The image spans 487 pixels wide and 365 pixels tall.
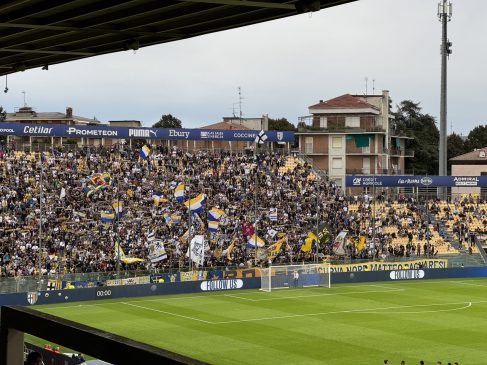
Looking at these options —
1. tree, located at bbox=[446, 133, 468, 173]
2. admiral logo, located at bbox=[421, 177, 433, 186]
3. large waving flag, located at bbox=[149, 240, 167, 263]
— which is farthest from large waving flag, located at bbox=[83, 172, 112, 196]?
tree, located at bbox=[446, 133, 468, 173]

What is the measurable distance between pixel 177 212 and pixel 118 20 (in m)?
52.1

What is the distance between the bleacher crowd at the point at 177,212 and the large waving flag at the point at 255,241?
0.88 metres

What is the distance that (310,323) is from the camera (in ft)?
144

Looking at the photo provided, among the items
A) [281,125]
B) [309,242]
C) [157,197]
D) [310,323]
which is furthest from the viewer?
[281,125]

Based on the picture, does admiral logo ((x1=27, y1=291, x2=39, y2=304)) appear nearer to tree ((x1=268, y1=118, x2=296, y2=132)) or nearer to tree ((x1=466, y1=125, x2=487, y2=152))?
tree ((x1=268, y1=118, x2=296, y2=132))

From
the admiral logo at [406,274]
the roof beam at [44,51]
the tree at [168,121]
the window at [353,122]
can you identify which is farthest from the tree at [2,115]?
the roof beam at [44,51]

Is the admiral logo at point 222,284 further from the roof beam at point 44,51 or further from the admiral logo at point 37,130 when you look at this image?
the roof beam at point 44,51

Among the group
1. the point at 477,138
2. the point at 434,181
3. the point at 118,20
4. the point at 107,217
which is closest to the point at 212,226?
the point at 107,217

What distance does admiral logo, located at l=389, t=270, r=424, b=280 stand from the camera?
6421cm

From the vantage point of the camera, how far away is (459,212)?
76000 millimetres

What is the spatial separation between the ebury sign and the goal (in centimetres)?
279

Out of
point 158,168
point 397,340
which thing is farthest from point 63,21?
point 158,168

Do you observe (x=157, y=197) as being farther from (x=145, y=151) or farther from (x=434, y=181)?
(x=434, y=181)

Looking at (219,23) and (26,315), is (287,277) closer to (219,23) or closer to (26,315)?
(219,23)
